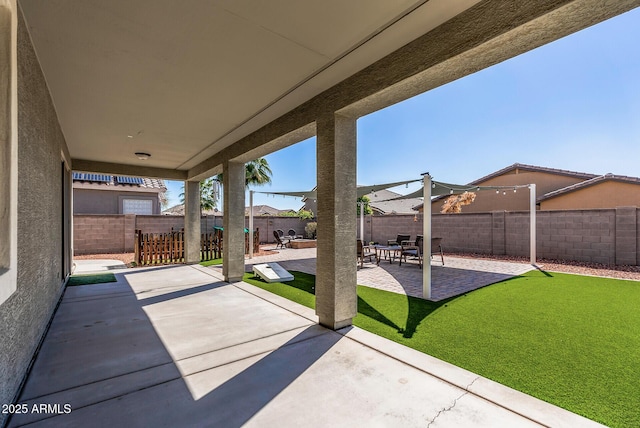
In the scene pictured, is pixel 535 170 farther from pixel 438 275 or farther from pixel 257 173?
pixel 257 173

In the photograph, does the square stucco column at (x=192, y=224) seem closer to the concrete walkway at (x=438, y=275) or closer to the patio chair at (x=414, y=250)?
A: the concrete walkway at (x=438, y=275)

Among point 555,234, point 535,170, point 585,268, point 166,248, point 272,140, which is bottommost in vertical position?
point 585,268

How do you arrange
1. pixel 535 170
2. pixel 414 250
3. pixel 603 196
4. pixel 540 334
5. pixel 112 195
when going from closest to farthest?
1. pixel 540 334
2. pixel 414 250
3. pixel 603 196
4. pixel 112 195
5. pixel 535 170

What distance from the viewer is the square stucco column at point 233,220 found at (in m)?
6.66

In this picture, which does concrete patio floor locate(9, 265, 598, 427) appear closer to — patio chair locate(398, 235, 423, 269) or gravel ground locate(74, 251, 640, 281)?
patio chair locate(398, 235, 423, 269)

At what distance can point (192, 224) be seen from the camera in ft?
32.0

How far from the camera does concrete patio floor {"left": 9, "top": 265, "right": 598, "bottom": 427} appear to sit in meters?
2.03

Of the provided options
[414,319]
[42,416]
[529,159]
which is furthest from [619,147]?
[42,416]

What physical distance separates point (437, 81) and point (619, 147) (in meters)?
18.3

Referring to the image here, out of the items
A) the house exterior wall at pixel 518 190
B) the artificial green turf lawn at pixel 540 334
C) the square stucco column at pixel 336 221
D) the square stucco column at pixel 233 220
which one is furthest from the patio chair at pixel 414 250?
the house exterior wall at pixel 518 190

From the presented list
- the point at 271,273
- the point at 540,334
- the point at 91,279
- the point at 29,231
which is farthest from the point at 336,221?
the point at 91,279

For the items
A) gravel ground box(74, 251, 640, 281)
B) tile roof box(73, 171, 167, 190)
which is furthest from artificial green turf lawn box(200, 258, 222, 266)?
tile roof box(73, 171, 167, 190)

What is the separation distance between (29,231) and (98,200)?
585 inches

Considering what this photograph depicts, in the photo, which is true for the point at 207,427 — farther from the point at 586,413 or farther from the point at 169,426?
the point at 586,413
